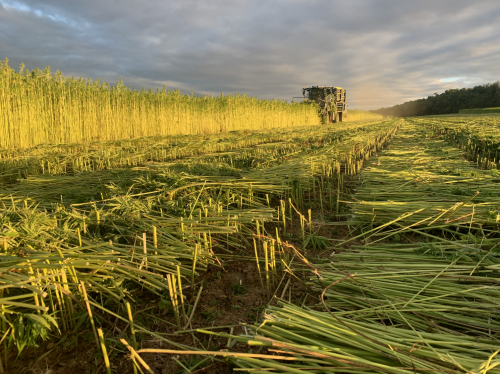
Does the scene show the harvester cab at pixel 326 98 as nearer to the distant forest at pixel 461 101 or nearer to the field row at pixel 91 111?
the field row at pixel 91 111

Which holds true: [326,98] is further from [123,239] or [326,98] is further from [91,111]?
[123,239]

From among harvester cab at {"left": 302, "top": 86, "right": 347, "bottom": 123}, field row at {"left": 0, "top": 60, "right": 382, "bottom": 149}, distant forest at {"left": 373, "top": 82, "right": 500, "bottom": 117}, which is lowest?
field row at {"left": 0, "top": 60, "right": 382, "bottom": 149}

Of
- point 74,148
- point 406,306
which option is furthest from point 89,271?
point 74,148

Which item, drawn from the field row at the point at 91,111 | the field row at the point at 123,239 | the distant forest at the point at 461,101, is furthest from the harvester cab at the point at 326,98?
the distant forest at the point at 461,101

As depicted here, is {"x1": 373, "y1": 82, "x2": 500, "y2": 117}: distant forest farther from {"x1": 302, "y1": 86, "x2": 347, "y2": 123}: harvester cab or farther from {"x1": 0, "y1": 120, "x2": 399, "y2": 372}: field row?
{"x1": 0, "y1": 120, "x2": 399, "y2": 372}: field row

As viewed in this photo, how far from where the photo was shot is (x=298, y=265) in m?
2.16

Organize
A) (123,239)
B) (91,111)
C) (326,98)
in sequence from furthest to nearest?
(326,98) → (91,111) → (123,239)

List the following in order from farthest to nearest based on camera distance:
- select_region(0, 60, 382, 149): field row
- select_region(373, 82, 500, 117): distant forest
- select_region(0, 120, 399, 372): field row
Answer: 1. select_region(373, 82, 500, 117): distant forest
2. select_region(0, 60, 382, 149): field row
3. select_region(0, 120, 399, 372): field row

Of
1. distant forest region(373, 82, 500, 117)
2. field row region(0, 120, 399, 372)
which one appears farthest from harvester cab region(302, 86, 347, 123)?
distant forest region(373, 82, 500, 117)

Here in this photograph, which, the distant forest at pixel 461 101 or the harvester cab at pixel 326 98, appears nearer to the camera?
the harvester cab at pixel 326 98

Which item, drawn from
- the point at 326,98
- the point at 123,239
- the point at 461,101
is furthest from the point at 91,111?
the point at 461,101

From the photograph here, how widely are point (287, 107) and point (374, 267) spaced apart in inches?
930

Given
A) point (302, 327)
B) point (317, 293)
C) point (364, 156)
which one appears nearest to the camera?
point (302, 327)

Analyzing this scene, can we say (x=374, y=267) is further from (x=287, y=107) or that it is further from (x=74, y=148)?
(x=287, y=107)
